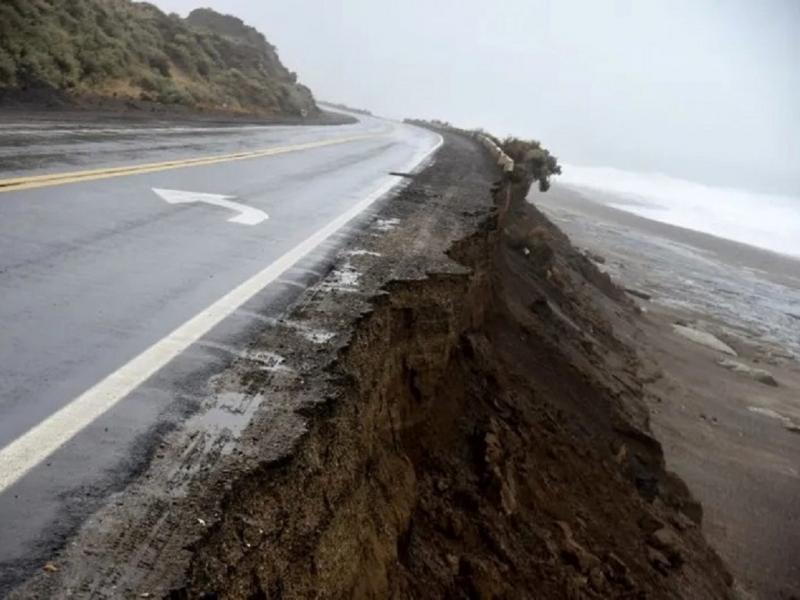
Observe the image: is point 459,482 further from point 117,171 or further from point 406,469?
point 117,171

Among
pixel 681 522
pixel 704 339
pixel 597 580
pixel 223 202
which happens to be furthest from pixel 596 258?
pixel 597 580

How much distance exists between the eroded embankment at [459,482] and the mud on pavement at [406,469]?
0.06 feet

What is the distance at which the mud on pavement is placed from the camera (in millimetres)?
A: 3031

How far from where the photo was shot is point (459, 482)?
577 cm

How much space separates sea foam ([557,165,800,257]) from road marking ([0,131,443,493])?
56.0 meters

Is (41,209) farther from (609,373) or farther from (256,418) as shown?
(609,373)

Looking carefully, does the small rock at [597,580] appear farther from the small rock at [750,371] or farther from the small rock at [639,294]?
the small rock at [639,294]

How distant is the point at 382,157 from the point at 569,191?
44892 mm

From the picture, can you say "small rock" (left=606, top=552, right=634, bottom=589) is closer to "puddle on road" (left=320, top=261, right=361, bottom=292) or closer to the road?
"puddle on road" (left=320, top=261, right=361, bottom=292)

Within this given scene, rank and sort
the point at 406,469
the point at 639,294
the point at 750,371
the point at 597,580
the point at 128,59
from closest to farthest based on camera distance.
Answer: the point at 406,469
the point at 597,580
the point at 750,371
the point at 128,59
the point at 639,294

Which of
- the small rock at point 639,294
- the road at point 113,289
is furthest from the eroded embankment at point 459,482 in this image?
the small rock at point 639,294

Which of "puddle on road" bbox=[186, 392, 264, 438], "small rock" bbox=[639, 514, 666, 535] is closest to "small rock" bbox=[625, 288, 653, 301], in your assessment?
"small rock" bbox=[639, 514, 666, 535]

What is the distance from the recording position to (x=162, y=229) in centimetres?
771

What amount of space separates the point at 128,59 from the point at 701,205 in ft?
217
